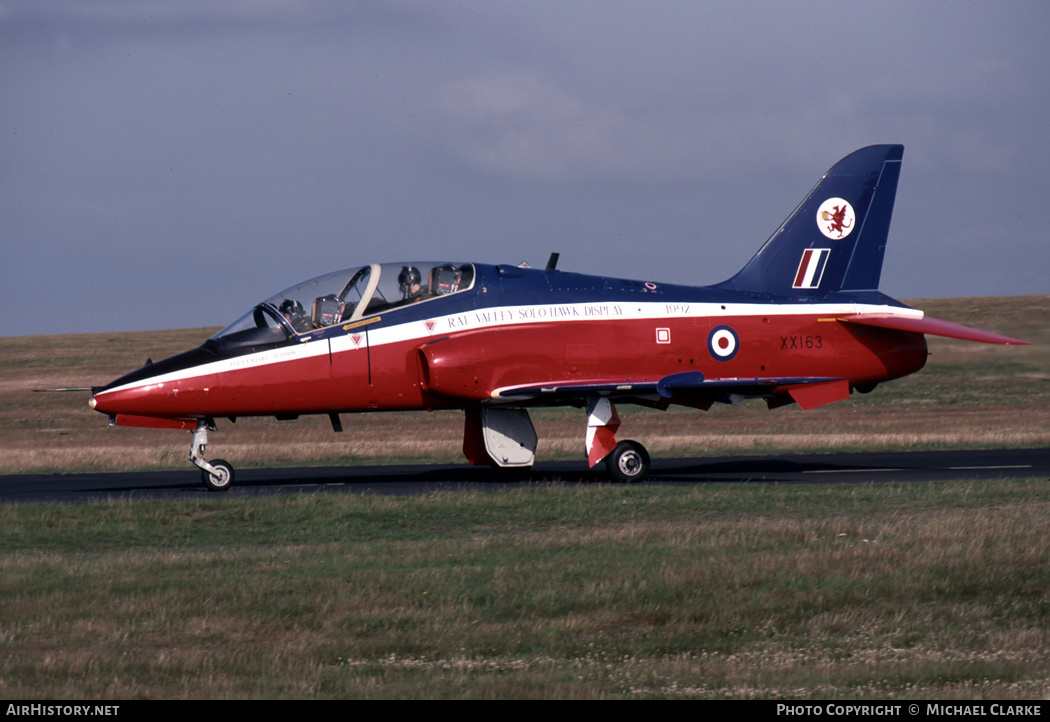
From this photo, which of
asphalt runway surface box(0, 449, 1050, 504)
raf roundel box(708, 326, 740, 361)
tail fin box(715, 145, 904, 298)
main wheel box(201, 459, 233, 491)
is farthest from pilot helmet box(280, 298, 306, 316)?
tail fin box(715, 145, 904, 298)

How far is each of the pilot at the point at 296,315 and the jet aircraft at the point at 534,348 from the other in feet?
0.09

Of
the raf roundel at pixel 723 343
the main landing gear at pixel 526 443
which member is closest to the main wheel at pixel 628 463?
the main landing gear at pixel 526 443

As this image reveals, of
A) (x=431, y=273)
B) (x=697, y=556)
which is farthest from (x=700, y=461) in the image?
(x=697, y=556)

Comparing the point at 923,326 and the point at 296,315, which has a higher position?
the point at 296,315

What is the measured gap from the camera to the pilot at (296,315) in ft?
60.2

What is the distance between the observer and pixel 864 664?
25.1ft

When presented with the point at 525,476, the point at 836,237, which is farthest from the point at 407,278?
the point at 836,237

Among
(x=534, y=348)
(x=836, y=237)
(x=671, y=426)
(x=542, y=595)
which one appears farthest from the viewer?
(x=671, y=426)

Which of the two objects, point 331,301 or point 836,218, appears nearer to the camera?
point 331,301

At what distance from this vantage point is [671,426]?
123 feet

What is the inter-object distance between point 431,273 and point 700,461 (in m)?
7.90

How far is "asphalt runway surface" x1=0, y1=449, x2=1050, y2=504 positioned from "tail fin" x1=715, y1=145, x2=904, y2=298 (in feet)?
11.4

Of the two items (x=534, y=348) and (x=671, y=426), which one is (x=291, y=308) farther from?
(x=671, y=426)

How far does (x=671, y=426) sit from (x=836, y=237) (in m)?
16.3
